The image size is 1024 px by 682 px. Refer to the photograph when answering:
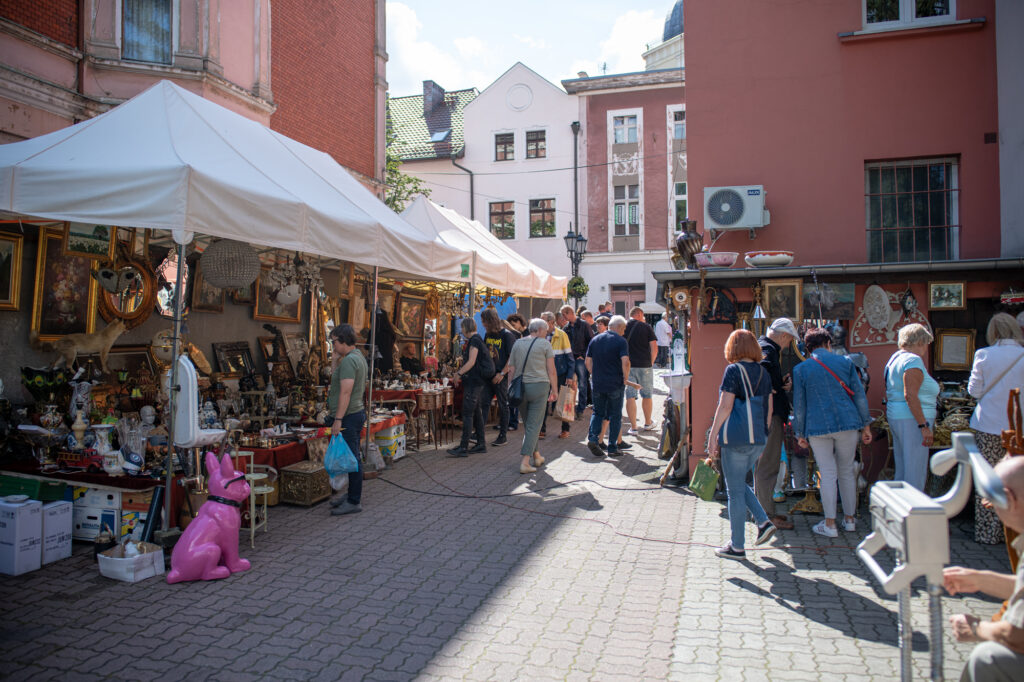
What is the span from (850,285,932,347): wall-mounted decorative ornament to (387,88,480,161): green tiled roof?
23.2 meters

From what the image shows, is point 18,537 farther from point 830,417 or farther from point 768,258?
point 768,258

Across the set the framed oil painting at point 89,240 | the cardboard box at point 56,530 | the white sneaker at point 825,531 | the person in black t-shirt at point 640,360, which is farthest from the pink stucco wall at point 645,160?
the cardboard box at point 56,530

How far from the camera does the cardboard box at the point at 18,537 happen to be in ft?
15.6

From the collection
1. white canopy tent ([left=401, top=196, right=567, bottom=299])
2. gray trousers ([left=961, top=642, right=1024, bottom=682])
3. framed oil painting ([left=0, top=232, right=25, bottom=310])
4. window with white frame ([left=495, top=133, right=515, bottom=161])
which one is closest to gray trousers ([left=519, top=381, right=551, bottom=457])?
white canopy tent ([left=401, top=196, right=567, bottom=299])

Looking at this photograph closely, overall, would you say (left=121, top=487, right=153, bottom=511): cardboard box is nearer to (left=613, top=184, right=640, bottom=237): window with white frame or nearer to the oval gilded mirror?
the oval gilded mirror

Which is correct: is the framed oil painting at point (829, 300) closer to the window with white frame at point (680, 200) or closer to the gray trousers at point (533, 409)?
the gray trousers at point (533, 409)

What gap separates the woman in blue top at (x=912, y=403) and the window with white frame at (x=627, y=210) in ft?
69.7

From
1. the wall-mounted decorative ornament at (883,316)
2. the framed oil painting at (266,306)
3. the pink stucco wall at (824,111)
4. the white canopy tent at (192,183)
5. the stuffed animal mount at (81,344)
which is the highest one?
the pink stucco wall at (824,111)

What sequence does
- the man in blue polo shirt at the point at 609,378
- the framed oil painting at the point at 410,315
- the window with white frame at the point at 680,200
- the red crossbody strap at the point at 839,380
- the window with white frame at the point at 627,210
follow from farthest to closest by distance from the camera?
the window with white frame at the point at 627,210 → the window with white frame at the point at 680,200 → the framed oil painting at the point at 410,315 → the man in blue polo shirt at the point at 609,378 → the red crossbody strap at the point at 839,380

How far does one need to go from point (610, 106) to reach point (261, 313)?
68.0ft

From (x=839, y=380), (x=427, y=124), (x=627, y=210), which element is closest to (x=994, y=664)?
(x=839, y=380)

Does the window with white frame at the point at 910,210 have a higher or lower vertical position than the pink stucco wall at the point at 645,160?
lower

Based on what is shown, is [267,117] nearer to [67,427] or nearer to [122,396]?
[122,396]

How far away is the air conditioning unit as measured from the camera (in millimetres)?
7441
